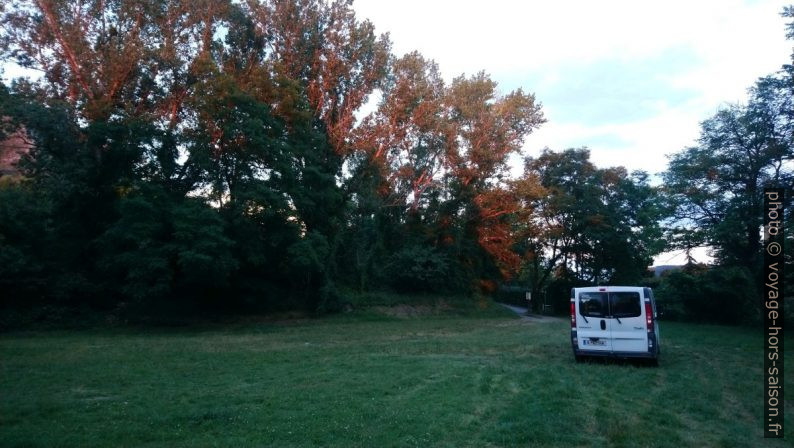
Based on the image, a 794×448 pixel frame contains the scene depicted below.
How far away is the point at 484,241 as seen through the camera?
41.9 m

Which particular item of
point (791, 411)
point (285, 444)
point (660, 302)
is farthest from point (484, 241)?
point (285, 444)

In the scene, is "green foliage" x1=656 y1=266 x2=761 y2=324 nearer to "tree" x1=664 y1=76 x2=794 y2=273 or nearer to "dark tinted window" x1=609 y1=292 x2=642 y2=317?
"tree" x1=664 y1=76 x2=794 y2=273

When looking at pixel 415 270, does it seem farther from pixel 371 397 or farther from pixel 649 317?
pixel 371 397

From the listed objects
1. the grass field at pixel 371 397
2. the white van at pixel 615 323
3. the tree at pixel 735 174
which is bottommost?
the grass field at pixel 371 397

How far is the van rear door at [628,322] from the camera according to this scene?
1249 centimetres

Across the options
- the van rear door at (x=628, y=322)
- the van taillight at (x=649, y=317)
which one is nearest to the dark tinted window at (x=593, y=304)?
the van rear door at (x=628, y=322)

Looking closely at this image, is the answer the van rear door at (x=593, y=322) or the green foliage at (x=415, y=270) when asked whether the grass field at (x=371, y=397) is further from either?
the green foliage at (x=415, y=270)

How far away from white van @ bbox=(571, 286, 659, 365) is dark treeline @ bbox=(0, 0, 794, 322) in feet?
46.7

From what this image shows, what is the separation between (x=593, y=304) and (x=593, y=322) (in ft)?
1.46

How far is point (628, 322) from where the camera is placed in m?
12.6

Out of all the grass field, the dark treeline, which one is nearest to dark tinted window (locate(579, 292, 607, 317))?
the grass field

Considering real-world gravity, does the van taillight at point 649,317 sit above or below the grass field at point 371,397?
above

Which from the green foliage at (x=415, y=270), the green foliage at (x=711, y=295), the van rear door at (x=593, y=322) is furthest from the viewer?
→ the green foliage at (x=415, y=270)

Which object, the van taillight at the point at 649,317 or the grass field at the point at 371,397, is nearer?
the grass field at the point at 371,397
